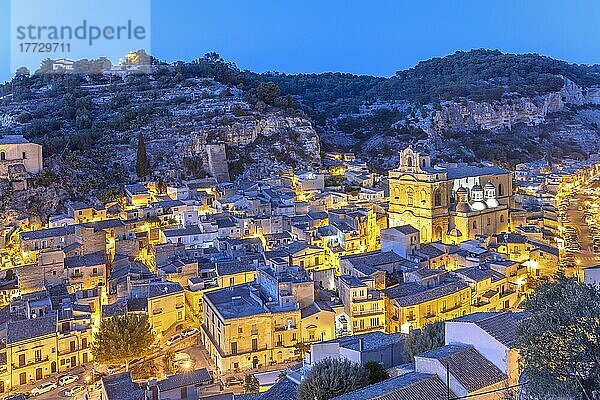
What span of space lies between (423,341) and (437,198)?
47.4ft

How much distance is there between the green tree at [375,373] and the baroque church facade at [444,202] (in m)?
14.9

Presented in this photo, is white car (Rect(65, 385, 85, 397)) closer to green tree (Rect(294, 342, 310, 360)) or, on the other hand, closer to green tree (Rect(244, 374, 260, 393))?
green tree (Rect(244, 374, 260, 393))

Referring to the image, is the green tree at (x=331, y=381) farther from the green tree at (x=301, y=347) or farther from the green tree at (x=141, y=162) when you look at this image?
the green tree at (x=141, y=162)

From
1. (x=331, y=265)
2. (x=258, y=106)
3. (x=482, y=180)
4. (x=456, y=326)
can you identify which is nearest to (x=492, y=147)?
(x=258, y=106)

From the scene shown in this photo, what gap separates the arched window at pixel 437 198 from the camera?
81.1 feet

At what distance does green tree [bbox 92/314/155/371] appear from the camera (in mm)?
14555

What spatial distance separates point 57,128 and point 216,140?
9973mm

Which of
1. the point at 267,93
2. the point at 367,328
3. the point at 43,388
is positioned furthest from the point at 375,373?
the point at 267,93

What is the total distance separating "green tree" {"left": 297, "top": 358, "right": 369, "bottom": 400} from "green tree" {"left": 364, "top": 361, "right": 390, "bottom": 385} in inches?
8.0

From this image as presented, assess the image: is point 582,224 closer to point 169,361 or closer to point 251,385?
point 251,385

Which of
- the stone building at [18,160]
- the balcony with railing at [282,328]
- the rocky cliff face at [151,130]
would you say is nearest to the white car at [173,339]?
the balcony with railing at [282,328]

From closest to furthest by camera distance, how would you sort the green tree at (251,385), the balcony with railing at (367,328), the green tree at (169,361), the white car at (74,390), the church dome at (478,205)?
the green tree at (251,385) → the white car at (74,390) → the green tree at (169,361) → the balcony with railing at (367,328) → the church dome at (478,205)

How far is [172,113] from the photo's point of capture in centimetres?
3897

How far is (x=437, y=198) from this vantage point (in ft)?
81.5
